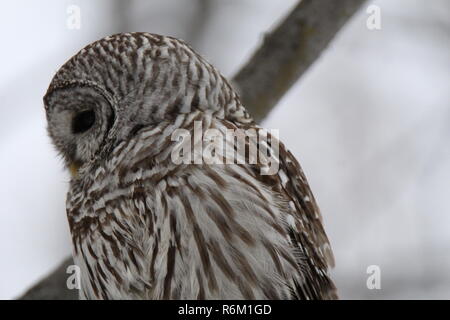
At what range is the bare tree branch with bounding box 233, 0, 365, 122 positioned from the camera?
488 centimetres

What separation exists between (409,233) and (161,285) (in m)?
4.31

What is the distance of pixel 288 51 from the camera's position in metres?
4.93

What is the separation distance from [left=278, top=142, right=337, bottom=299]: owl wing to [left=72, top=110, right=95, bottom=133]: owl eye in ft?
2.98

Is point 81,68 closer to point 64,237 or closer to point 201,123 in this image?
point 201,123

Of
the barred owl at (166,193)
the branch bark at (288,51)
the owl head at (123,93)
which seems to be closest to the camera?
the barred owl at (166,193)

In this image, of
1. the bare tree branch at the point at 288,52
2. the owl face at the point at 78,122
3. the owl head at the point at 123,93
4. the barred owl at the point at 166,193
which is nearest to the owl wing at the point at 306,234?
the barred owl at the point at 166,193

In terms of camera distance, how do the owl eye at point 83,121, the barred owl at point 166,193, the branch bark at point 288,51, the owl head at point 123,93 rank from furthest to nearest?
1. the branch bark at point 288,51
2. the owl eye at point 83,121
3. the owl head at point 123,93
4. the barred owl at point 166,193

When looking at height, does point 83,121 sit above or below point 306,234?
above

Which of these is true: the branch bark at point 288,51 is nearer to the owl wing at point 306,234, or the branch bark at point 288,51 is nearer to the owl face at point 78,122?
the owl wing at point 306,234

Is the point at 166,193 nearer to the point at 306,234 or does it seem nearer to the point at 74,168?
the point at 74,168

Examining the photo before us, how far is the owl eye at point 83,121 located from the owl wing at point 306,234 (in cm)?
91

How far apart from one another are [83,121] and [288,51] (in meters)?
1.40

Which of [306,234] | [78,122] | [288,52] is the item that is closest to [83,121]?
[78,122]

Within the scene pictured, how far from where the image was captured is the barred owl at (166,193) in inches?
145
